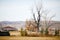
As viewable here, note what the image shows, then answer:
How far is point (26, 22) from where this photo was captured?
2344 mm

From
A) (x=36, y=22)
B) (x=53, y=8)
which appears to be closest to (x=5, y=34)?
(x=36, y=22)

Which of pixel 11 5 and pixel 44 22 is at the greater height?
pixel 11 5

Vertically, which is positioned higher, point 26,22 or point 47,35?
point 26,22

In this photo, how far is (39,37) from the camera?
2307mm

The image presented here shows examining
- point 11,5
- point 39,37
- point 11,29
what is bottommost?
point 39,37

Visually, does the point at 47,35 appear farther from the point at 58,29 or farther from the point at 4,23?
the point at 4,23

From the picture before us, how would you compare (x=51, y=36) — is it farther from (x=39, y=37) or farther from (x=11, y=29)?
(x=11, y=29)

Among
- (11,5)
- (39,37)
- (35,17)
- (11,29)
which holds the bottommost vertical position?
(39,37)

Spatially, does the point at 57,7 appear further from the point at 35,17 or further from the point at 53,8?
the point at 35,17

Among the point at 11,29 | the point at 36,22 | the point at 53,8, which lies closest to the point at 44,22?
the point at 36,22

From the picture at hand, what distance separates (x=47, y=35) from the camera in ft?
7.61

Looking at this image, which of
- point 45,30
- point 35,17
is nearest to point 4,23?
point 35,17

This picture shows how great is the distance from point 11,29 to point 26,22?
0.27 metres

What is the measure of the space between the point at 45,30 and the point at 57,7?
43 cm
